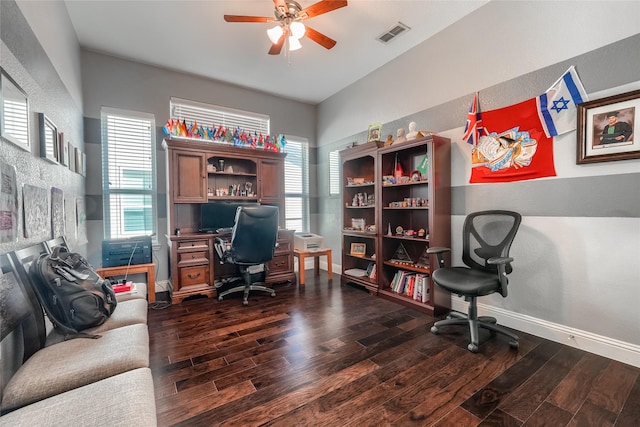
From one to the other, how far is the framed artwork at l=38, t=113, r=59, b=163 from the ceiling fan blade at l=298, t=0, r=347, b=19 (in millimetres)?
1988

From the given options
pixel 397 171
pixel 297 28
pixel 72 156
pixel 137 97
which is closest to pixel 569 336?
pixel 397 171

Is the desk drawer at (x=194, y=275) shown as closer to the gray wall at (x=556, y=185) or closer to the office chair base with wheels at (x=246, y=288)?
the office chair base with wheels at (x=246, y=288)

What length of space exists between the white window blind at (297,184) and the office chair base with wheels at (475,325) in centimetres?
293

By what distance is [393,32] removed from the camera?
2.98 m

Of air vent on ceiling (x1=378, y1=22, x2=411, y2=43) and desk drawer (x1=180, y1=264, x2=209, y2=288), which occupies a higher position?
air vent on ceiling (x1=378, y1=22, x2=411, y2=43)

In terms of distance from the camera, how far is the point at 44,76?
6.12 ft

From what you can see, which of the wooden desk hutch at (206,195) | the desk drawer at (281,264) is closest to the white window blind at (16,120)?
the wooden desk hutch at (206,195)

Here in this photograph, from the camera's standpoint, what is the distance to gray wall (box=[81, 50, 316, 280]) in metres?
3.25

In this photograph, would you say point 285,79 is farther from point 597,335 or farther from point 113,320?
point 597,335

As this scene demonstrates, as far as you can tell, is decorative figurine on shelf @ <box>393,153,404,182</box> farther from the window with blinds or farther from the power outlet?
the power outlet

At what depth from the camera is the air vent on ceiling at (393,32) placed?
9.44 ft

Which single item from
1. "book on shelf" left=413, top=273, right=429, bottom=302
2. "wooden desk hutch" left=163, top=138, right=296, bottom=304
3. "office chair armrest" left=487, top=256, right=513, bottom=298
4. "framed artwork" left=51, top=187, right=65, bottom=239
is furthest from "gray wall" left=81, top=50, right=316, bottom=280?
"office chair armrest" left=487, top=256, right=513, bottom=298

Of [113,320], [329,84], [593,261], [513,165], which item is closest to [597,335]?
[593,261]

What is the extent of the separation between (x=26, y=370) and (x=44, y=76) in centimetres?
187
